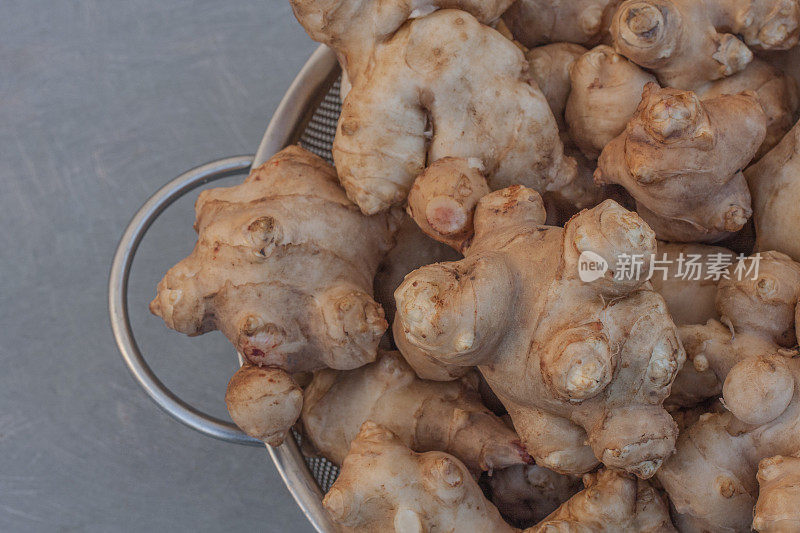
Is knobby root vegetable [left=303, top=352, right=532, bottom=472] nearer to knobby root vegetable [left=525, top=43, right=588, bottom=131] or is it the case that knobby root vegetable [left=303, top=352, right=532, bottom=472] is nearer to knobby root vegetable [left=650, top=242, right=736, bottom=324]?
knobby root vegetable [left=650, top=242, right=736, bottom=324]

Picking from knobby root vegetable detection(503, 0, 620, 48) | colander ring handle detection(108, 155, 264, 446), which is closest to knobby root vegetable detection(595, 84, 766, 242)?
knobby root vegetable detection(503, 0, 620, 48)

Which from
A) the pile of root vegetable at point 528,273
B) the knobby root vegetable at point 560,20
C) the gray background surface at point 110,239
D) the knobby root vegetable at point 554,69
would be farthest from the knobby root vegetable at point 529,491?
the gray background surface at point 110,239

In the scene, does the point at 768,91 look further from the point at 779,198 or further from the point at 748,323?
the point at 748,323

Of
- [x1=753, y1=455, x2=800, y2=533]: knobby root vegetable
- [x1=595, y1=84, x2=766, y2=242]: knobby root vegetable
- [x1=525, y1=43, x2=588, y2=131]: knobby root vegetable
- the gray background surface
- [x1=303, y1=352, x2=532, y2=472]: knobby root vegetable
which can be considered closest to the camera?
[x1=753, y1=455, x2=800, y2=533]: knobby root vegetable

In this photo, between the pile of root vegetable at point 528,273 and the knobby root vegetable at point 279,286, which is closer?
the pile of root vegetable at point 528,273

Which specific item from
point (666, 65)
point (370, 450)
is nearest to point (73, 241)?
point (370, 450)

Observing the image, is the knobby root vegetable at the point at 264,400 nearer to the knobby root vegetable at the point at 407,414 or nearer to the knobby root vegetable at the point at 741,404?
the knobby root vegetable at the point at 407,414

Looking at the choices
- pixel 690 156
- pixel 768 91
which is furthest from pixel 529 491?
pixel 768 91

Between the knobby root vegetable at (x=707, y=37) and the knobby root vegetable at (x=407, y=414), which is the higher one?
the knobby root vegetable at (x=707, y=37)
